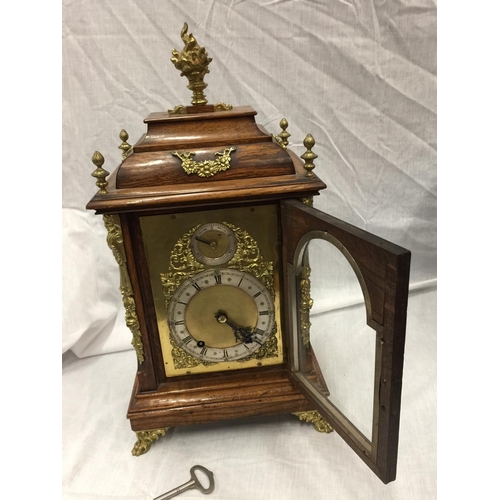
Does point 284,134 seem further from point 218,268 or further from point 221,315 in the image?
point 221,315

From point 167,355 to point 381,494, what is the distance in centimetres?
59

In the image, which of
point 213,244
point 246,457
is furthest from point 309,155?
point 246,457

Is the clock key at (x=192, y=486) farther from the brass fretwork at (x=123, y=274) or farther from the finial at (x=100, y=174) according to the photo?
the finial at (x=100, y=174)

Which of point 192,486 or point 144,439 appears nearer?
point 192,486

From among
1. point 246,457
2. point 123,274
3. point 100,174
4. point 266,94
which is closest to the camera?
point 100,174

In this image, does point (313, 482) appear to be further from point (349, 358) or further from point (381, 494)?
point (349, 358)

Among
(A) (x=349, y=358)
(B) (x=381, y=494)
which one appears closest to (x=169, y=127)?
(A) (x=349, y=358)

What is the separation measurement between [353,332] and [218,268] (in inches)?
13.3

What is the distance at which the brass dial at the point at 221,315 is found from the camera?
1.07 m

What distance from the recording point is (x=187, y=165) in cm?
97

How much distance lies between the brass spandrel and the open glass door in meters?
0.05

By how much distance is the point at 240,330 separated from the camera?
1110 millimetres

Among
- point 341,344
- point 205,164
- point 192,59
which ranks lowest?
point 341,344

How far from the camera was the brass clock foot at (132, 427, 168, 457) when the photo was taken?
117 cm
